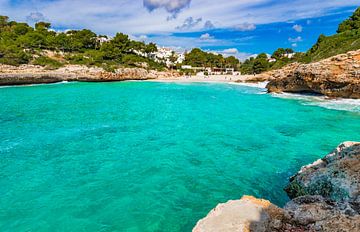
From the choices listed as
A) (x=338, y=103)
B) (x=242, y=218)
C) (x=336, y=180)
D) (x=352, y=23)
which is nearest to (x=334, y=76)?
(x=338, y=103)

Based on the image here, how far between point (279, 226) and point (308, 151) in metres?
12.8

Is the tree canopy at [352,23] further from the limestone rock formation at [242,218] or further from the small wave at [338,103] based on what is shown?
the limestone rock formation at [242,218]

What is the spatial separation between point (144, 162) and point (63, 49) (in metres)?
93.0

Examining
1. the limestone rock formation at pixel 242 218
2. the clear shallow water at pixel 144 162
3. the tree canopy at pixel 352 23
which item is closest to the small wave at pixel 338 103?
the clear shallow water at pixel 144 162

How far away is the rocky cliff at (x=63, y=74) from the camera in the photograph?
64.6 metres

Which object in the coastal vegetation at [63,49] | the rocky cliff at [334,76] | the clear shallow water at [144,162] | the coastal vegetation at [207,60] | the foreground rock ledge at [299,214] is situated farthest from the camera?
the coastal vegetation at [207,60]

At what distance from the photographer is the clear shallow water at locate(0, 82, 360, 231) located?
1066 centimetres

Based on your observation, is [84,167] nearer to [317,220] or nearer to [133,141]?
[133,141]

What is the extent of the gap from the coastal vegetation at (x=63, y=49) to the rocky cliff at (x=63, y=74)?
3136mm

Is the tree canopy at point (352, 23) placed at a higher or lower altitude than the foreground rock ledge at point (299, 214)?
higher

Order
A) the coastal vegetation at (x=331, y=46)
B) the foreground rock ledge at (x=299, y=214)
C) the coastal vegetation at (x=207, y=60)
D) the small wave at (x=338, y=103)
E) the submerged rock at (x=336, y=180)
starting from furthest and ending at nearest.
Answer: the coastal vegetation at (x=207, y=60) → the coastal vegetation at (x=331, y=46) → the small wave at (x=338, y=103) → the submerged rock at (x=336, y=180) → the foreground rock ledge at (x=299, y=214)

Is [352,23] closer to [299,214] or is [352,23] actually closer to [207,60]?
[207,60]

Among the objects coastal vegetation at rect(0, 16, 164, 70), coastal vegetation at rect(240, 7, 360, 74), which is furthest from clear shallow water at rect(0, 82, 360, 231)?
coastal vegetation at rect(0, 16, 164, 70)

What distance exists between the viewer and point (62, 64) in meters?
80.6
